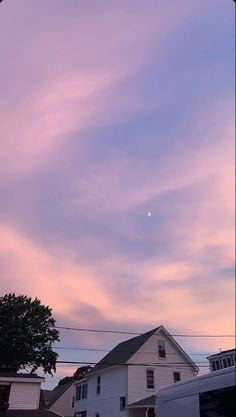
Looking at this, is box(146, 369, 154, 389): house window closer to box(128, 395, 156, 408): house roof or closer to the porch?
box(128, 395, 156, 408): house roof

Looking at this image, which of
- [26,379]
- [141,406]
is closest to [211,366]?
[141,406]

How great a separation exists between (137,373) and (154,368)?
1.87 m

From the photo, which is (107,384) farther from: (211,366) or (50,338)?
(50,338)

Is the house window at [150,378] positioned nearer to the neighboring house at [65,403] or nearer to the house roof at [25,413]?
the house roof at [25,413]

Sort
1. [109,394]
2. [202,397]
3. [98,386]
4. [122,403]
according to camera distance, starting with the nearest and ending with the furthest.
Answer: [202,397], [122,403], [109,394], [98,386]

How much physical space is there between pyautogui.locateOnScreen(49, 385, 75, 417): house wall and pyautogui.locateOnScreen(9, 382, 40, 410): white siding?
30.4 meters

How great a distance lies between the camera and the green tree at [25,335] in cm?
6041

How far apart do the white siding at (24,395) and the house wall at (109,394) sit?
33.4 feet

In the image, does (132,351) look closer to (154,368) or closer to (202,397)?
(154,368)

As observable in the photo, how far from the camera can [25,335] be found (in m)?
63.1

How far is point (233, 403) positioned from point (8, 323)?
6203 cm

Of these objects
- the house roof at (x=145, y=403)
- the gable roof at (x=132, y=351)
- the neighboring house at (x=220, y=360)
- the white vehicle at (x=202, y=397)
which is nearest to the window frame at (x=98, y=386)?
the gable roof at (x=132, y=351)

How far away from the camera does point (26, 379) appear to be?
104 feet

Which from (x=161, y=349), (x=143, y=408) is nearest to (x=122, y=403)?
(x=143, y=408)
